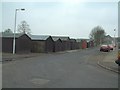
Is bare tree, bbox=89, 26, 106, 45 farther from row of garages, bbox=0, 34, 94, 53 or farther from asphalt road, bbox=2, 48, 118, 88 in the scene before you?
asphalt road, bbox=2, 48, 118, 88

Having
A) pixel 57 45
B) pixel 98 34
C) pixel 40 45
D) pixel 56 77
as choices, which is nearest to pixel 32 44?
pixel 40 45

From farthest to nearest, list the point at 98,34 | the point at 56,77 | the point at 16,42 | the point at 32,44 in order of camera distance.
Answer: the point at 98,34 < the point at 32,44 < the point at 16,42 < the point at 56,77

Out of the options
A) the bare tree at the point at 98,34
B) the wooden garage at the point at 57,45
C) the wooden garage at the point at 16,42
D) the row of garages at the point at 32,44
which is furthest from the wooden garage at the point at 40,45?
the bare tree at the point at 98,34

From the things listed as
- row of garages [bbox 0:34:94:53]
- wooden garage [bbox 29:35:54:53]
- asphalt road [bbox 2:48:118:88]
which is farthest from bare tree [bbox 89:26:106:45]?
asphalt road [bbox 2:48:118:88]

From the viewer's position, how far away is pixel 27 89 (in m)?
9.54

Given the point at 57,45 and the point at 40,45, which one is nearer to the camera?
the point at 40,45

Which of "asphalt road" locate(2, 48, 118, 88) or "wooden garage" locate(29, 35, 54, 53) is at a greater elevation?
"wooden garage" locate(29, 35, 54, 53)

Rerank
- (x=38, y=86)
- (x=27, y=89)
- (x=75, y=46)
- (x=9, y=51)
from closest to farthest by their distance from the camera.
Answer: (x=27, y=89)
(x=38, y=86)
(x=9, y=51)
(x=75, y=46)

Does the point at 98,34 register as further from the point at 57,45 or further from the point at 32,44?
the point at 32,44

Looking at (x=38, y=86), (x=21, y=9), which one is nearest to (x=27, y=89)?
(x=38, y=86)

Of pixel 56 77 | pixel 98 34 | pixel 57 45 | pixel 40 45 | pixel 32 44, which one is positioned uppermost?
pixel 98 34

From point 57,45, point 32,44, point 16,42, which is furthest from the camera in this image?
point 57,45

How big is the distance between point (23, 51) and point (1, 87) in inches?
1209

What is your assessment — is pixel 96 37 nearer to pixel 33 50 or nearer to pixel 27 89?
pixel 33 50
